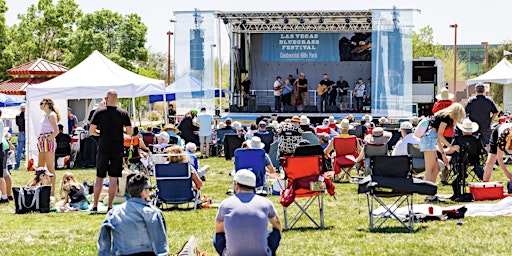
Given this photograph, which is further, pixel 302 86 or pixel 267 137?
pixel 302 86

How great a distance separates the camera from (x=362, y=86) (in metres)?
28.6

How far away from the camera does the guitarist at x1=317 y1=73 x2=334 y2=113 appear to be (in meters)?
28.7

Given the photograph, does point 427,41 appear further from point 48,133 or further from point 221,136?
point 48,133

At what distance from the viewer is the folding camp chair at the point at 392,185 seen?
9164mm

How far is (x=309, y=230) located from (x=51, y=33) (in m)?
44.3

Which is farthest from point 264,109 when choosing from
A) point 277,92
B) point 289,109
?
point 277,92

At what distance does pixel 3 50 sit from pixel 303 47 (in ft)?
73.4

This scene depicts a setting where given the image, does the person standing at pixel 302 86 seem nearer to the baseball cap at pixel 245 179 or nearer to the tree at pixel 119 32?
the baseball cap at pixel 245 179

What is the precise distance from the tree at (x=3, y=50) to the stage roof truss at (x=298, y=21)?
20854 millimetres

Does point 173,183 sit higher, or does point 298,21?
point 298,21

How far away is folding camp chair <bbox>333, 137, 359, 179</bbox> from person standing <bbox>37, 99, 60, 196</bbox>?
4.46 meters

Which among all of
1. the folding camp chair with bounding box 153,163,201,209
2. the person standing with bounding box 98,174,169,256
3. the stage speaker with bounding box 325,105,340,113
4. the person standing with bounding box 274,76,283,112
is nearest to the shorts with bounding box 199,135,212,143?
the stage speaker with bounding box 325,105,340,113

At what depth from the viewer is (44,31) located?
50812 mm

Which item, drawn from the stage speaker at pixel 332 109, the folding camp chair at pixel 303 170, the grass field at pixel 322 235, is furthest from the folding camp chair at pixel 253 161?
the stage speaker at pixel 332 109
